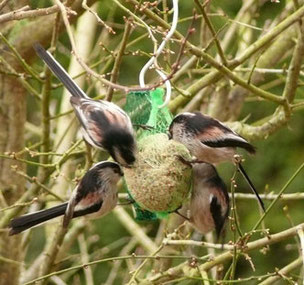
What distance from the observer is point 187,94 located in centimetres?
334

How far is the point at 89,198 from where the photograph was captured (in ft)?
9.02

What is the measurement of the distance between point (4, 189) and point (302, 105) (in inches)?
57.0

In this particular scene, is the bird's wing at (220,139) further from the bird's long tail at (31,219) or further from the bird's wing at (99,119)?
the bird's long tail at (31,219)

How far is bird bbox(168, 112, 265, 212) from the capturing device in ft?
8.64

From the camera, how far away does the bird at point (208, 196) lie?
2699 millimetres

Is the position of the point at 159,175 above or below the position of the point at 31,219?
above

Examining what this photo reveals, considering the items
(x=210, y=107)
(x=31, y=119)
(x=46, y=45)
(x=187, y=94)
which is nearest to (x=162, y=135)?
(x=187, y=94)

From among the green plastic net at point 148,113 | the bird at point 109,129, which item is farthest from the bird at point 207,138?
the green plastic net at point 148,113

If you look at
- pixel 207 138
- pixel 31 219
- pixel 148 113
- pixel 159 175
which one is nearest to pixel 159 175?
pixel 159 175

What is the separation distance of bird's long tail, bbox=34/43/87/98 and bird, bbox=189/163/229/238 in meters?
0.48

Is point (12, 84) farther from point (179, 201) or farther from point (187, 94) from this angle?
point (179, 201)

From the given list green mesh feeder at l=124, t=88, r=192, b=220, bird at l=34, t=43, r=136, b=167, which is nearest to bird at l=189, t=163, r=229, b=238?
green mesh feeder at l=124, t=88, r=192, b=220

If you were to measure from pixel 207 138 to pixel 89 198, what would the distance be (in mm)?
431

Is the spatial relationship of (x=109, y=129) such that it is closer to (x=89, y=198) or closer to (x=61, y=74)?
(x=89, y=198)
